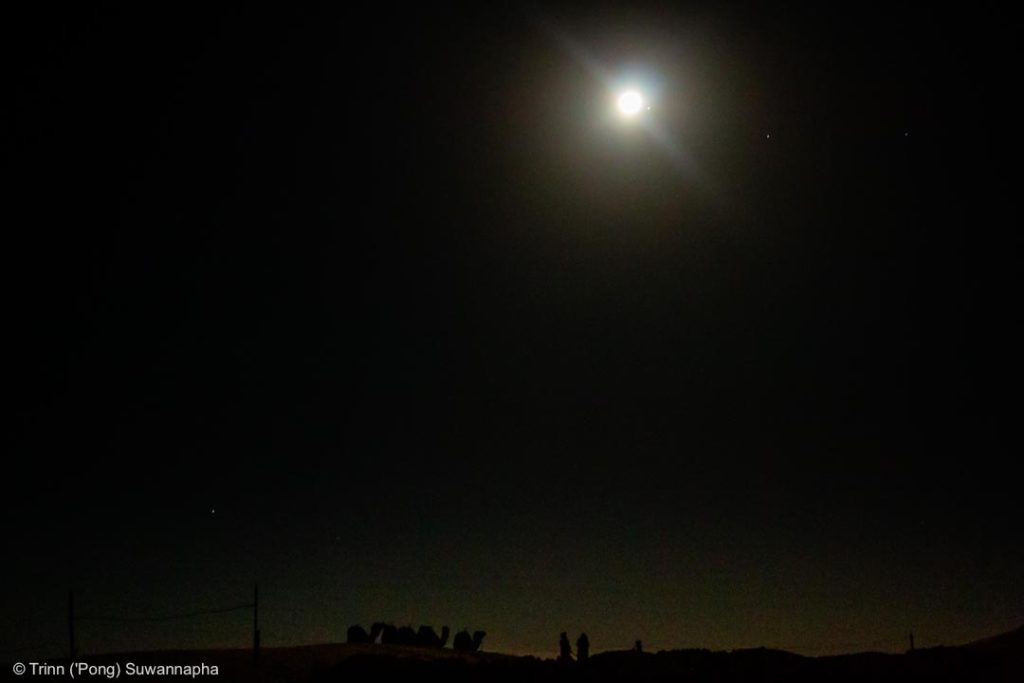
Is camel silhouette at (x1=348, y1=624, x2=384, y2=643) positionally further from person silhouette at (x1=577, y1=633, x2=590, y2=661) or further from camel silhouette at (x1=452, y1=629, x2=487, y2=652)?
person silhouette at (x1=577, y1=633, x2=590, y2=661)

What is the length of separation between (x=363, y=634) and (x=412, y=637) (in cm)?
305

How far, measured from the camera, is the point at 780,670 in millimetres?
42031

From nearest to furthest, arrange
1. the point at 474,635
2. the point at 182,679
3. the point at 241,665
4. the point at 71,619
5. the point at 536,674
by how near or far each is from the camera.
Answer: the point at 536,674
the point at 182,679
the point at 241,665
the point at 71,619
the point at 474,635

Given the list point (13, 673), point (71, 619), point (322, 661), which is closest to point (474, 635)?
point (322, 661)

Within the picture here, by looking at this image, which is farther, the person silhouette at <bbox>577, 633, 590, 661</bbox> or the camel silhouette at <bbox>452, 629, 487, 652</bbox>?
the camel silhouette at <bbox>452, 629, 487, 652</bbox>

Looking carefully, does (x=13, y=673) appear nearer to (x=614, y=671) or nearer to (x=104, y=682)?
(x=104, y=682)

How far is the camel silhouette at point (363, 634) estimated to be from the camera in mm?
63031

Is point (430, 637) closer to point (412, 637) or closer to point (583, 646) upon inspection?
point (412, 637)

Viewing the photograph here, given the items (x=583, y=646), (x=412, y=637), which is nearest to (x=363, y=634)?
(x=412, y=637)

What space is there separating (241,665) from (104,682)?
6403 millimetres

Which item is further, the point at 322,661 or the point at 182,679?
the point at 322,661

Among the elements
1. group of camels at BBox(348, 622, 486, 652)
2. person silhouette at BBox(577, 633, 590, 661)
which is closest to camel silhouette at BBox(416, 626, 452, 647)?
group of camels at BBox(348, 622, 486, 652)

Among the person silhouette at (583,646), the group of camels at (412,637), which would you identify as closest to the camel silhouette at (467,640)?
the group of camels at (412,637)

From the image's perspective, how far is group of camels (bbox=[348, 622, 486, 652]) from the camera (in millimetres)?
63562
